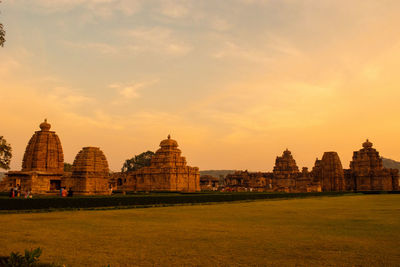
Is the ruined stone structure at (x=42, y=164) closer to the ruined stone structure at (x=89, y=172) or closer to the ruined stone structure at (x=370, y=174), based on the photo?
the ruined stone structure at (x=89, y=172)

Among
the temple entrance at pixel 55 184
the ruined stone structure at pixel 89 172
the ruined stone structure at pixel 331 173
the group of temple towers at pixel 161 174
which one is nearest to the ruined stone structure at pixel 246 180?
the group of temple towers at pixel 161 174

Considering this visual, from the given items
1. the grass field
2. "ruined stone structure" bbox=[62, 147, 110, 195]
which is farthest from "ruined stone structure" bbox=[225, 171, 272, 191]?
the grass field

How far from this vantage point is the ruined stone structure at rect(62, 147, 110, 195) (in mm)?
47969

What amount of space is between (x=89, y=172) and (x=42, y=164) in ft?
50.8

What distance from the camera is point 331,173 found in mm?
88438

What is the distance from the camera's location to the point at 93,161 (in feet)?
161

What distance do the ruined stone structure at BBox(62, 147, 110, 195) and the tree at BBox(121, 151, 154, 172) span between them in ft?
258

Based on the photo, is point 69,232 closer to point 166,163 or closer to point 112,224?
point 112,224

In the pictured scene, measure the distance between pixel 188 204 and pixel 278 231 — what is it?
20.5 meters

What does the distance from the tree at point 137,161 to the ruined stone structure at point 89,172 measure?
78625 millimetres

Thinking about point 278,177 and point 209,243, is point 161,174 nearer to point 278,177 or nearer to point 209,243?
point 278,177

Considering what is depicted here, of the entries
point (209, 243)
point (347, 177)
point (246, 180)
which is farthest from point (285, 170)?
point (209, 243)

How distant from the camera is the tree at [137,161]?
12938cm

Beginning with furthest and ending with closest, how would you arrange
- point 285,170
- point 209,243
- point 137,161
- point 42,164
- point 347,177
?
point 137,161, point 285,170, point 347,177, point 42,164, point 209,243
